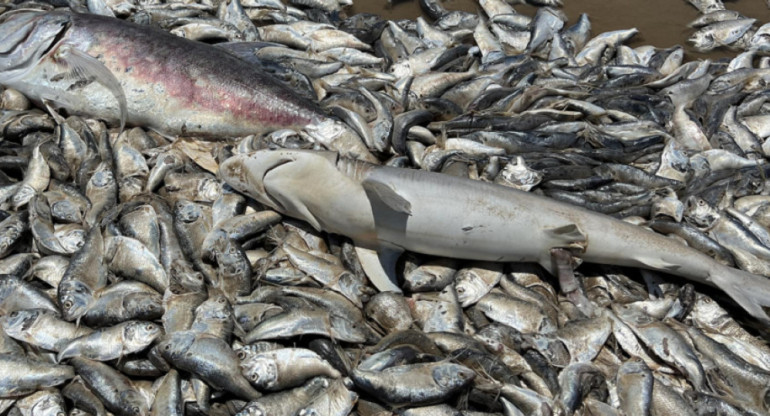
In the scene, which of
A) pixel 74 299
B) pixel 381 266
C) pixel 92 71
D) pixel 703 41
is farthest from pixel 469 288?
pixel 703 41

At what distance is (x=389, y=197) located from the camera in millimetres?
4117

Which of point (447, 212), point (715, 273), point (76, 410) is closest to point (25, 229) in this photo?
point (76, 410)

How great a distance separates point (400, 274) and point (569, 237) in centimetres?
113

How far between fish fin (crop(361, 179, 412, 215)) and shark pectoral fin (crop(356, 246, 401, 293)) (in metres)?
0.39

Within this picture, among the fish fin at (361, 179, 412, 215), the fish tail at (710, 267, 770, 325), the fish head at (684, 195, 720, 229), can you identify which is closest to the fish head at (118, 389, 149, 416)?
the fish fin at (361, 179, 412, 215)

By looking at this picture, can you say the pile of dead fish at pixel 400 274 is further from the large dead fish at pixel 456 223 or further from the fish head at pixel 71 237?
the large dead fish at pixel 456 223

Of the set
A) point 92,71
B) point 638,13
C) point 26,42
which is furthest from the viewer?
point 638,13

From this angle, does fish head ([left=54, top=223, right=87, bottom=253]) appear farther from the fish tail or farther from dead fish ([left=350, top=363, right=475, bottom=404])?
the fish tail

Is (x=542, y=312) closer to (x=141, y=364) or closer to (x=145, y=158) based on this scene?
(x=141, y=364)

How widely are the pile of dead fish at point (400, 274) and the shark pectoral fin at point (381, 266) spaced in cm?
7

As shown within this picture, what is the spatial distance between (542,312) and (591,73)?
3.52 metres

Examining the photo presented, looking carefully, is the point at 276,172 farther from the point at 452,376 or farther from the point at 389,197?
the point at 452,376

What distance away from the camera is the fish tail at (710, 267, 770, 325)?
4.38 m

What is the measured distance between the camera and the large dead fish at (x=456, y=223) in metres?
4.35
